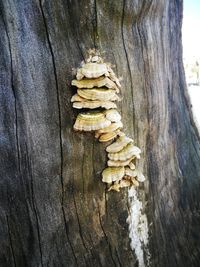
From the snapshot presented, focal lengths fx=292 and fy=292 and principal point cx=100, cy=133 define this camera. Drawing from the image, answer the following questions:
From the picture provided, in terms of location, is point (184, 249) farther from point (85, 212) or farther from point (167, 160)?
point (85, 212)

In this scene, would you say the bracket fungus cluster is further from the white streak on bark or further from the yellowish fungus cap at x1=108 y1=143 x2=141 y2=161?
the white streak on bark

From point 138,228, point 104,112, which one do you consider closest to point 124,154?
point 104,112

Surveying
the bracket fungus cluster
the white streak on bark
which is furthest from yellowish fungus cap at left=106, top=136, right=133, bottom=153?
the white streak on bark

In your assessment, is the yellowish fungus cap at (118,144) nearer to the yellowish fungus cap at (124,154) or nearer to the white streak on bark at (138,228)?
the yellowish fungus cap at (124,154)

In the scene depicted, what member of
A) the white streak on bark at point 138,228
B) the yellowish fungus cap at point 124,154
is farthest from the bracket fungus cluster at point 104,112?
the white streak on bark at point 138,228

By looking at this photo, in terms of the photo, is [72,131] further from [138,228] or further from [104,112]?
[138,228]

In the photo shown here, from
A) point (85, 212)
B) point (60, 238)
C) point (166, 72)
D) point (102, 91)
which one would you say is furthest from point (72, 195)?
point (166, 72)
